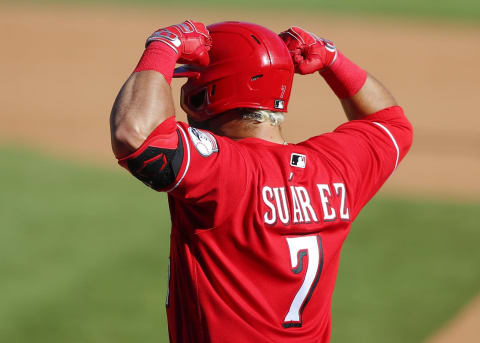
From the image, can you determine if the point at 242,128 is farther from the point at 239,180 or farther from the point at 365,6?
the point at 365,6

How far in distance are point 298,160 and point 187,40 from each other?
2.00 ft

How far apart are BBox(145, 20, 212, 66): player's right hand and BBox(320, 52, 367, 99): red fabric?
2.85ft

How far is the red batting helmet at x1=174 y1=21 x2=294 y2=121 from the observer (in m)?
2.62

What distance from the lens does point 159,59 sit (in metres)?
2.39

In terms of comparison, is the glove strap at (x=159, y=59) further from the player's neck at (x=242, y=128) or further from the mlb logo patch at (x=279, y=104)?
the mlb logo patch at (x=279, y=104)

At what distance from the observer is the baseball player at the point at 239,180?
2.19 metres

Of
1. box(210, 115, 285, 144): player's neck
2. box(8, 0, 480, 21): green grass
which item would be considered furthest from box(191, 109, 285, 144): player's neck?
box(8, 0, 480, 21): green grass

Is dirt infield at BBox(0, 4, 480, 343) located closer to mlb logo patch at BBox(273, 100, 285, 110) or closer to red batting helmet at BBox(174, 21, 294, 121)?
mlb logo patch at BBox(273, 100, 285, 110)

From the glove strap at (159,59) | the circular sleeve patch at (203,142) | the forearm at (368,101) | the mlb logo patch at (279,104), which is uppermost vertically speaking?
the glove strap at (159,59)

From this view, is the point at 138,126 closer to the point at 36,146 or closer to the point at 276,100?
the point at 276,100

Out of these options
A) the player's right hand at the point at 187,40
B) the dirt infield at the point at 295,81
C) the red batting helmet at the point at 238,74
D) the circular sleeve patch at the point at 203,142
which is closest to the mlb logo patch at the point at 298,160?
the red batting helmet at the point at 238,74

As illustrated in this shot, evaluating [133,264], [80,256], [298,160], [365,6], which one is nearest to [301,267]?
[298,160]

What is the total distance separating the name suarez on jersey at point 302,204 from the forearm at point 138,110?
474 millimetres

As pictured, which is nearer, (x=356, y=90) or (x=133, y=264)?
(x=356, y=90)
